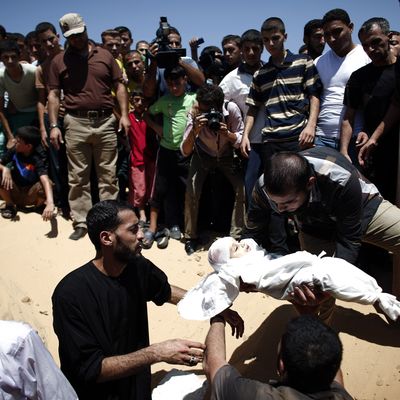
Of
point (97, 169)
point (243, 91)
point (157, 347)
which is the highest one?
point (243, 91)

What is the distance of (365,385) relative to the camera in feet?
10.7

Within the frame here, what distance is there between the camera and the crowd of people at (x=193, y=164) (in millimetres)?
2410

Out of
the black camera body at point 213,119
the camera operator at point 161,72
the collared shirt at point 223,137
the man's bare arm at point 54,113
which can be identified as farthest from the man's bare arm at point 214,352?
the man's bare arm at point 54,113

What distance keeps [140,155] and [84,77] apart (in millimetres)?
1124

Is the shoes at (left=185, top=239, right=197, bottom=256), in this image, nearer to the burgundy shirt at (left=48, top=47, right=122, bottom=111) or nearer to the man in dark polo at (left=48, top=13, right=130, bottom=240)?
the man in dark polo at (left=48, top=13, right=130, bottom=240)

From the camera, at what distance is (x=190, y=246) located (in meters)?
5.14

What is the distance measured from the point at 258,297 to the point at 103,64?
10.6 ft

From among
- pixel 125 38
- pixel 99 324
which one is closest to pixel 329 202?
pixel 99 324

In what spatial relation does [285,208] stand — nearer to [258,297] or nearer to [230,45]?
[258,297]

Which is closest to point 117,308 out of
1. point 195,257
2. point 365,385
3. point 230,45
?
point 365,385

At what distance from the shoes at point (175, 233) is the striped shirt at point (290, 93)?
67.1 inches

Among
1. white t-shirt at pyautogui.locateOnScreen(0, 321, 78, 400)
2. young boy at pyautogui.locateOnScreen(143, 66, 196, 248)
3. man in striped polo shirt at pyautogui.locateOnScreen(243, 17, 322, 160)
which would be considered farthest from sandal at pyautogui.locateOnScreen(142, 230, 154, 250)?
white t-shirt at pyautogui.locateOnScreen(0, 321, 78, 400)

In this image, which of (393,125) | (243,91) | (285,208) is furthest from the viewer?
(243,91)

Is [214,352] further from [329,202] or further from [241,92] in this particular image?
[241,92]
